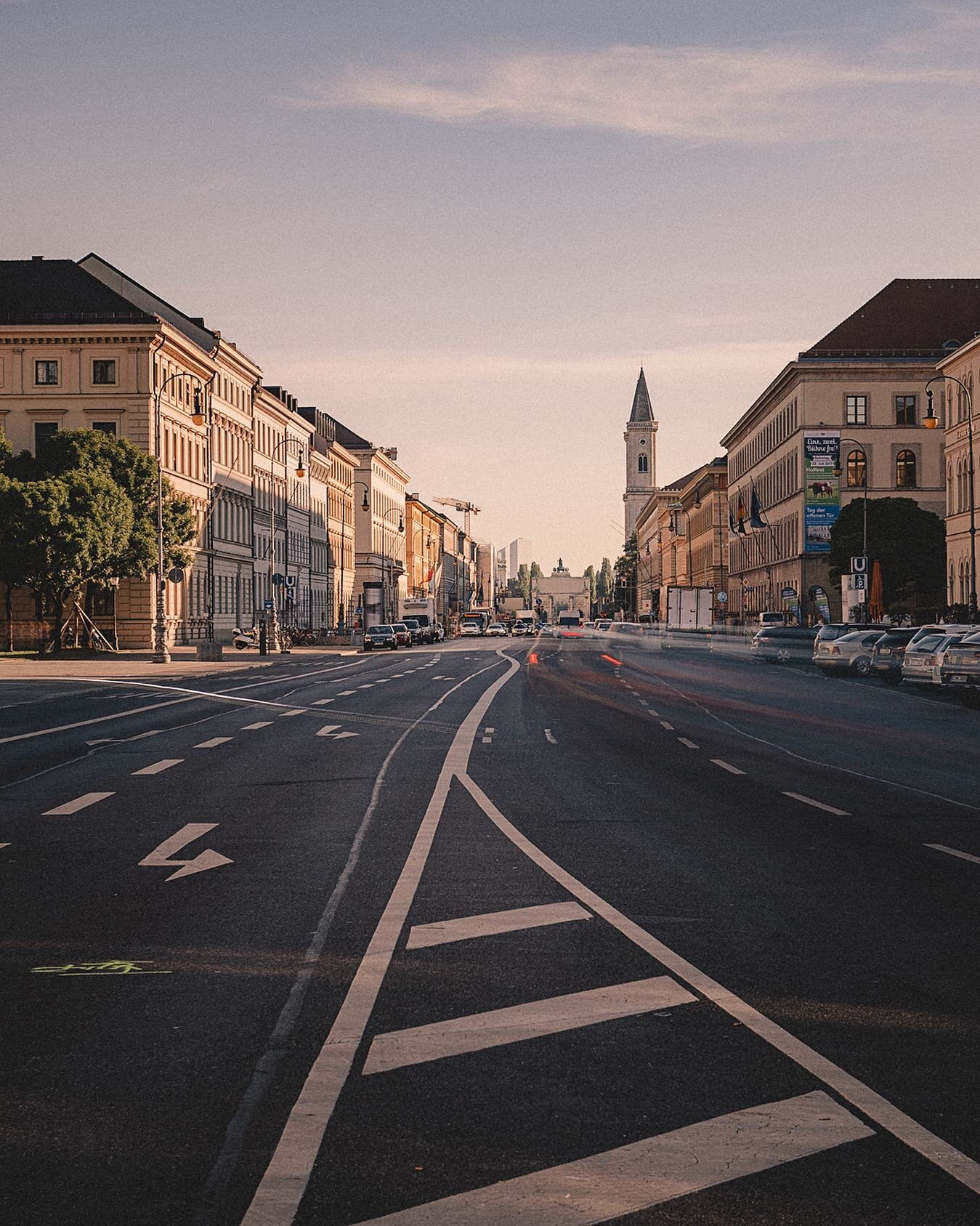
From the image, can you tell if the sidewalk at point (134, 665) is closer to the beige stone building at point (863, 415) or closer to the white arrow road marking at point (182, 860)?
the white arrow road marking at point (182, 860)

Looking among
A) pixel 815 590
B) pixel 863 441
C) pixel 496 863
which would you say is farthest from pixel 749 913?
pixel 863 441

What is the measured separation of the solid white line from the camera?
15.5ft

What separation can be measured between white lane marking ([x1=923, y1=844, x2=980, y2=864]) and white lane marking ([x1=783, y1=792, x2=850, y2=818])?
194 centimetres

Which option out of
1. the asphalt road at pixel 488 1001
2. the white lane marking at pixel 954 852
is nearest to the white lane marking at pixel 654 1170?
the asphalt road at pixel 488 1001

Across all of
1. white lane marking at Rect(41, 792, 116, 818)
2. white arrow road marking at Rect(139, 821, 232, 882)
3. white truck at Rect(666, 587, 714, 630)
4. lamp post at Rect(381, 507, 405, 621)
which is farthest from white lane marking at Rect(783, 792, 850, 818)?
lamp post at Rect(381, 507, 405, 621)

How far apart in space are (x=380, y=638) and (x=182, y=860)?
79638mm

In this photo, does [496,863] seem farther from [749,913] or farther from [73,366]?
[73,366]

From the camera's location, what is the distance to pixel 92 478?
6284 centimetres

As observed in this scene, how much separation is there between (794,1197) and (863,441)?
10847cm

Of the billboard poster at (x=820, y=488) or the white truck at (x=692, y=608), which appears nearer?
the white truck at (x=692, y=608)

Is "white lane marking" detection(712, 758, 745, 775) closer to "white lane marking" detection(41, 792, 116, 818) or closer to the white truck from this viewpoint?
"white lane marking" detection(41, 792, 116, 818)

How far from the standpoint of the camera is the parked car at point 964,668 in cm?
3328

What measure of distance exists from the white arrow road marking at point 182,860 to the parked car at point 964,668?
2426 cm

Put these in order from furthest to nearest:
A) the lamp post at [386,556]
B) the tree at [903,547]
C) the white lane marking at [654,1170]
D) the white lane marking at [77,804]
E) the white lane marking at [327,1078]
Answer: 1. the lamp post at [386,556]
2. the tree at [903,547]
3. the white lane marking at [77,804]
4. the white lane marking at [327,1078]
5. the white lane marking at [654,1170]
